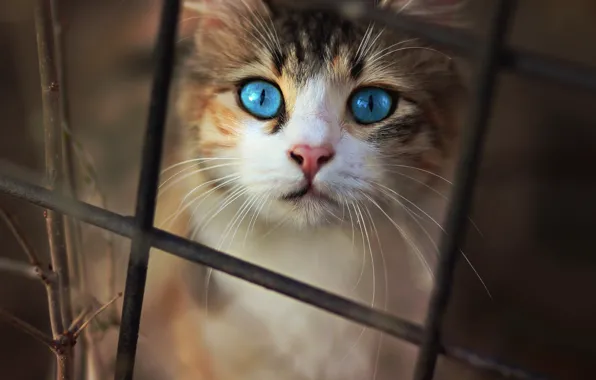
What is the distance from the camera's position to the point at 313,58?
35.6 inches

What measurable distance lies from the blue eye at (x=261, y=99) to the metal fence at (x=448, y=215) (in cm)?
39

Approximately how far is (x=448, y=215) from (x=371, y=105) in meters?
0.47

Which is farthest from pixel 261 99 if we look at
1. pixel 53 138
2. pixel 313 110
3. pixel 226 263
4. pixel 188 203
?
pixel 226 263

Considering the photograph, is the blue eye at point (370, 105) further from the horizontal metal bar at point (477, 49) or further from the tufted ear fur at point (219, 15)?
the horizontal metal bar at point (477, 49)

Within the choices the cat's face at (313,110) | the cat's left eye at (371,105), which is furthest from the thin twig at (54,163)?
the cat's left eye at (371,105)

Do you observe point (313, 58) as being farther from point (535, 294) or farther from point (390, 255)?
point (535, 294)

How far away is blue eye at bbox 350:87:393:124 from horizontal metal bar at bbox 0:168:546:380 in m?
0.43

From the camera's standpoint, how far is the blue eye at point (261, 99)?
3.03 ft

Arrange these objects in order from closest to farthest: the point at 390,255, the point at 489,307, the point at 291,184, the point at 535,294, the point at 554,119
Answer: the point at 291,184 → the point at 390,255 → the point at 489,307 → the point at 535,294 → the point at 554,119

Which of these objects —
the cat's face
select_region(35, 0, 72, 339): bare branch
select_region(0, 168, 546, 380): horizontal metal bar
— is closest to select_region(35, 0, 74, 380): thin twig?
select_region(35, 0, 72, 339): bare branch

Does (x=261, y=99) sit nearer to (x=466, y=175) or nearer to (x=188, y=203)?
(x=188, y=203)

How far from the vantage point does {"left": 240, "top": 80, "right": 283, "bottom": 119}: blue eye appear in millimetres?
922

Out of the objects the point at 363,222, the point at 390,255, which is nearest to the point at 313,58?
the point at 363,222

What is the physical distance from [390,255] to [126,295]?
573 millimetres
